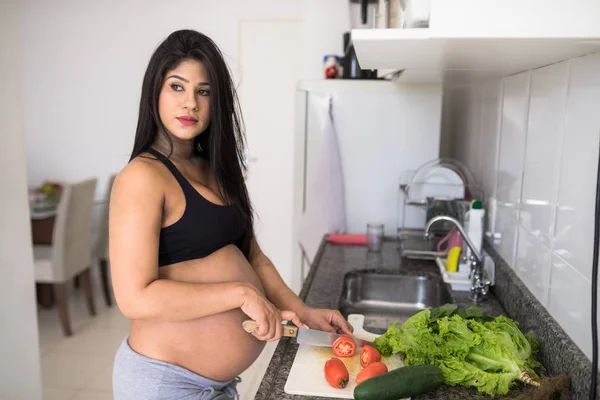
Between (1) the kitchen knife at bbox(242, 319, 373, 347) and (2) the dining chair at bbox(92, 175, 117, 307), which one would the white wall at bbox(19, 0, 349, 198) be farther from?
(1) the kitchen knife at bbox(242, 319, 373, 347)

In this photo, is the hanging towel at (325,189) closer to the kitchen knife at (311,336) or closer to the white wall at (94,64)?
the kitchen knife at (311,336)

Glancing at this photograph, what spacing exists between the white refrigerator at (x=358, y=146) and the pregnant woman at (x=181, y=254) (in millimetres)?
1163

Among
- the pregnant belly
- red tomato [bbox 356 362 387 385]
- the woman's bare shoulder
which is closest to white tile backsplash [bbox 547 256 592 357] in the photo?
red tomato [bbox 356 362 387 385]

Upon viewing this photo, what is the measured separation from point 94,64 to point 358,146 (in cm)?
305

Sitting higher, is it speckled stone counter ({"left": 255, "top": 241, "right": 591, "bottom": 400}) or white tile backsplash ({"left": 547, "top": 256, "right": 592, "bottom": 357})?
white tile backsplash ({"left": 547, "top": 256, "right": 592, "bottom": 357})

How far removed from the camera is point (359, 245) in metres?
2.40

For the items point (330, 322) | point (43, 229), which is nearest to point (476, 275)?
point (330, 322)

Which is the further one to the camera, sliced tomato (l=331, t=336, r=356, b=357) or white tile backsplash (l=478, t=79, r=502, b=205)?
white tile backsplash (l=478, t=79, r=502, b=205)

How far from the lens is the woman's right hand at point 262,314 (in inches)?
46.2

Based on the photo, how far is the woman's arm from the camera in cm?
112

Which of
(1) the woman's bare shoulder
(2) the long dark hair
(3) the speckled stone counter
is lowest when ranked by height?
(3) the speckled stone counter


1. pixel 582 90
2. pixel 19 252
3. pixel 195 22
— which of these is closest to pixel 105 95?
pixel 195 22

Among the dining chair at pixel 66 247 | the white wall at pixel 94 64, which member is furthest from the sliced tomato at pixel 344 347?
the white wall at pixel 94 64

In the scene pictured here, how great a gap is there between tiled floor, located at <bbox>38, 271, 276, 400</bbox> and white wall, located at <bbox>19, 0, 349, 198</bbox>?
4.33 feet
